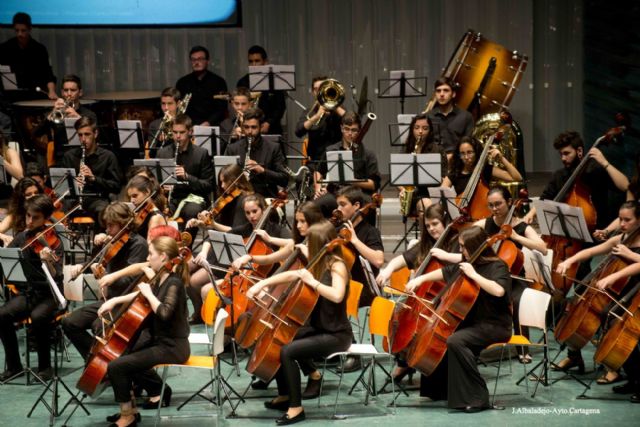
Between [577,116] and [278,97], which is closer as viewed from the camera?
[278,97]

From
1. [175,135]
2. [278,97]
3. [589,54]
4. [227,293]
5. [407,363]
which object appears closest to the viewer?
[407,363]

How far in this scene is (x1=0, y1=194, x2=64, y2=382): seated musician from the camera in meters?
7.50

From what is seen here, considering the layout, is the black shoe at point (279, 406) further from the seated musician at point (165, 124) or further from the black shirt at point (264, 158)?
the seated musician at point (165, 124)

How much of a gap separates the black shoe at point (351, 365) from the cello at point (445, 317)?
0.99 meters

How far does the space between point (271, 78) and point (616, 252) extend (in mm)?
5006

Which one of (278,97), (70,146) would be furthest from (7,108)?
(278,97)

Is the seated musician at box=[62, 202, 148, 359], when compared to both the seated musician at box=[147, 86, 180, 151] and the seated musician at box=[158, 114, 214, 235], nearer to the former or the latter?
the seated musician at box=[158, 114, 214, 235]

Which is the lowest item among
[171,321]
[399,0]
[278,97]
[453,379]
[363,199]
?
[453,379]

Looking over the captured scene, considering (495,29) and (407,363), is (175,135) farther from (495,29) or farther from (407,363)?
(495,29)

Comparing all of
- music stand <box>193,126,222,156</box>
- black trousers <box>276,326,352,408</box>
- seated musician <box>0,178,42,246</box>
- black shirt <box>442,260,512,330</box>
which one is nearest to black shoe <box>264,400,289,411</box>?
black trousers <box>276,326,352,408</box>

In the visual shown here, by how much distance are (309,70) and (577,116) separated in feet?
11.3

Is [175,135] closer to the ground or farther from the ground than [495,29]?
closer to the ground

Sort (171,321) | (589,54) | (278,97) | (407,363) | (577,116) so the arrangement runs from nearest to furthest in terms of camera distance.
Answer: (171,321)
(407,363)
(278,97)
(589,54)
(577,116)

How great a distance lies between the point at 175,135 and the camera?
32.2 ft
